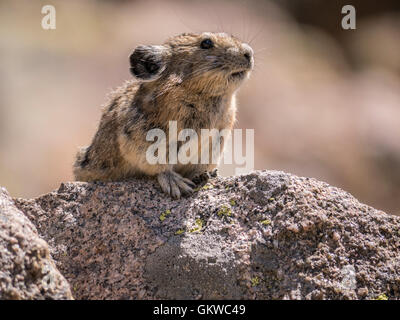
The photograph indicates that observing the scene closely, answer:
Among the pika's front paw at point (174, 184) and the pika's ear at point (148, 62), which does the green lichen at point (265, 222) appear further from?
the pika's ear at point (148, 62)

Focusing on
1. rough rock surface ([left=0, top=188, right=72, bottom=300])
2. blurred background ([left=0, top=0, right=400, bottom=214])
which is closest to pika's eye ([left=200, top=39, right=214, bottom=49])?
rough rock surface ([left=0, top=188, right=72, bottom=300])

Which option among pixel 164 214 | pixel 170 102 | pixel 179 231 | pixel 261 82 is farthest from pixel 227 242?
pixel 261 82

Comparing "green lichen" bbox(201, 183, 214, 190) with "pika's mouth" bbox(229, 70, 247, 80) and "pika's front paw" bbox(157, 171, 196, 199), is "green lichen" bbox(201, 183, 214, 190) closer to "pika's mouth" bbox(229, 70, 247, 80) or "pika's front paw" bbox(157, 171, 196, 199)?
"pika's front paw" bbox(157, 171, 196, 199)

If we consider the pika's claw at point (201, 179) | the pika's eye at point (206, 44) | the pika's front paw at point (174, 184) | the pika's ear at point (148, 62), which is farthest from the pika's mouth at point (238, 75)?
the pika's front paw at point (174, 184)

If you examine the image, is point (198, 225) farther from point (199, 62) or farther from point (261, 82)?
point (261, 82)

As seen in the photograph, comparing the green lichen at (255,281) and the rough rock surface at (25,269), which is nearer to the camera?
the rough rock surface at (25,269)
